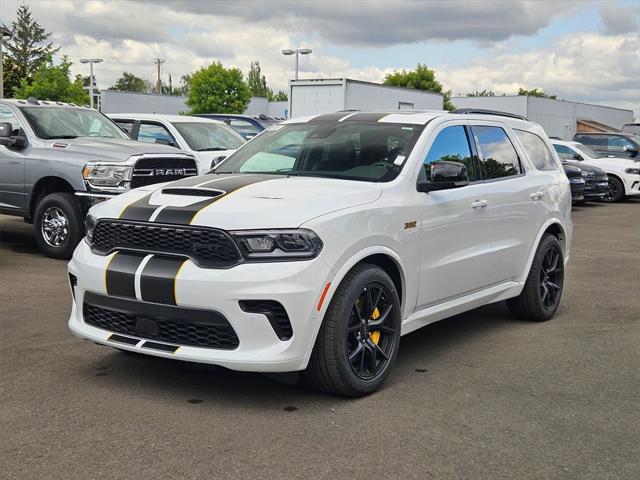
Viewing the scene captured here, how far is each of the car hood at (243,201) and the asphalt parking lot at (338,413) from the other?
1.04 m

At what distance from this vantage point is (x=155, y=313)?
4.38m

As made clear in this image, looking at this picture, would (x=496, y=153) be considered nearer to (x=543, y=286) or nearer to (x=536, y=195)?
(x=536, y=195)

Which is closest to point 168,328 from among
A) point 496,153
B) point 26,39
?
point 496,153

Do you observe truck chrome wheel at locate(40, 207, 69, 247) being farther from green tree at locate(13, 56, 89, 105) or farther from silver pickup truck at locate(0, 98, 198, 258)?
green tree at locate(13, 56, 89, 105)

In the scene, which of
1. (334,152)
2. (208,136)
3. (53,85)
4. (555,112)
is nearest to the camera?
(334,152)

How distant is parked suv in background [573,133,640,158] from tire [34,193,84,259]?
17801 mm

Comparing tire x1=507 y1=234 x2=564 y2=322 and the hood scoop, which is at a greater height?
the hood scoop

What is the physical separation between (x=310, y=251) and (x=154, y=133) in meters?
8.81

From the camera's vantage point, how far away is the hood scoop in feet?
15.5

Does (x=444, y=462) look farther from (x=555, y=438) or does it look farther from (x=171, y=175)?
(x=171, y=175)

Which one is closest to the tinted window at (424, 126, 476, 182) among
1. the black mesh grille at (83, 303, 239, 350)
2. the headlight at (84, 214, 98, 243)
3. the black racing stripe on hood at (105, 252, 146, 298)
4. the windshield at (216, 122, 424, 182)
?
the windshield at (216, 122, 424, 182)

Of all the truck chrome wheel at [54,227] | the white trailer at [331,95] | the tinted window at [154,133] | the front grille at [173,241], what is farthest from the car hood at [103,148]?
the white trailer at [331,95]

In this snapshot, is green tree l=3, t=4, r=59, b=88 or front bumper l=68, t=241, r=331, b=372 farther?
green tree l=3, t=4, r=59, b=88

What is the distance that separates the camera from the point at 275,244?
4301mm
